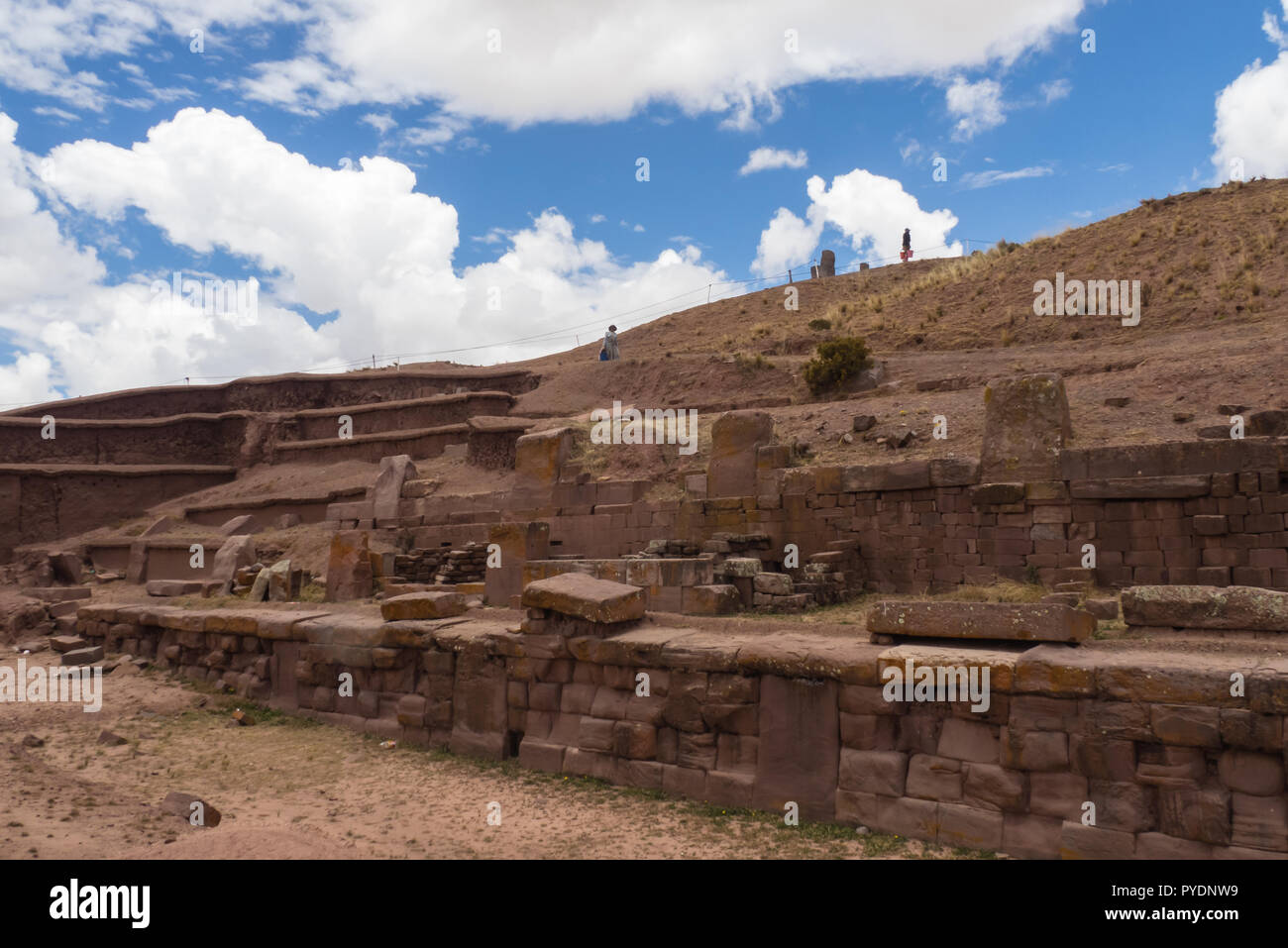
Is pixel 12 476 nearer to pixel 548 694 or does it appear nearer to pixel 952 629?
pixel 548 694

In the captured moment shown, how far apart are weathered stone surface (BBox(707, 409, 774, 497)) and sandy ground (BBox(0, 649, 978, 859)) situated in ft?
24.8

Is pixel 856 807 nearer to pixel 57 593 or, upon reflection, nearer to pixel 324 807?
pixel 324 807

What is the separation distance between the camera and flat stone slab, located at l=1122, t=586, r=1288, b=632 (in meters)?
6.07

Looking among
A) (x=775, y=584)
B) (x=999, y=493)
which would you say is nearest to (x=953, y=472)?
(x=999, y=493)

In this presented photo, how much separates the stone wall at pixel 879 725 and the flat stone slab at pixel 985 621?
0.40 feet

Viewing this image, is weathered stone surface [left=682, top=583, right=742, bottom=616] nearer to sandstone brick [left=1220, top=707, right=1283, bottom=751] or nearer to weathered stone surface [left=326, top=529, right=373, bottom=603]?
sandstone brick [left=1220, top=707, right=1283, bottom=751]

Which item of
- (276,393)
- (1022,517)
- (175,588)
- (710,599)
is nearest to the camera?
(710,599)

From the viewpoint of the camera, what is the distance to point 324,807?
22.4ft

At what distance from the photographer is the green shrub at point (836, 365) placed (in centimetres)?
2233

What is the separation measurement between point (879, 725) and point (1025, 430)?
22.8 ft

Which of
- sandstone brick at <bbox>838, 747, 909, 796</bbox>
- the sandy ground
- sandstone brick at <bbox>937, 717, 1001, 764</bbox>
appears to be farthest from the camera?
sandstone brick at <bbox>838, 747, 909, 796</bbox>

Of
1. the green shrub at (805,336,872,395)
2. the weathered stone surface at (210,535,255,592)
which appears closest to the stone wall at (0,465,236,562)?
the weathered stone surface at (210,535,255,592)

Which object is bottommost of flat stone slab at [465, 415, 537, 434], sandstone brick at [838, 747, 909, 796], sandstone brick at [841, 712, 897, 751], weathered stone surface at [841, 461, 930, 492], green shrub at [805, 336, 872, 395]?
sandstone brick at [838, 747, 909, 796]
